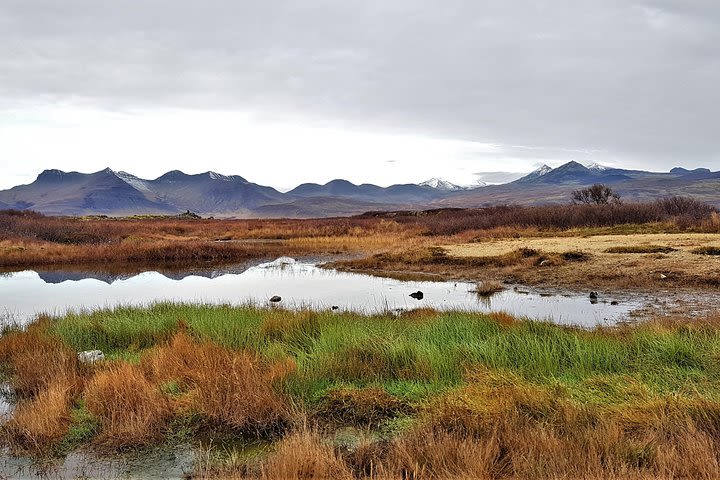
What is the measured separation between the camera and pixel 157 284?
24.3 meters

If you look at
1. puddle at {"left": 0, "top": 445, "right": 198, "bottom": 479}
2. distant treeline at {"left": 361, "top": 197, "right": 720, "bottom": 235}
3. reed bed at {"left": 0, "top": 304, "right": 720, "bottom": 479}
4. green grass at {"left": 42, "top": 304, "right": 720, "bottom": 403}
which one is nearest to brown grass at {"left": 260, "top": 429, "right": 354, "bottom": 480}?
reed bed at {"left": 0, "top": 304, "right": 720, "bottom": 479}

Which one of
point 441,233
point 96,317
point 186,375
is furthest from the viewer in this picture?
point 441,233

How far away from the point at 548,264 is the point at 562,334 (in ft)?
51.9

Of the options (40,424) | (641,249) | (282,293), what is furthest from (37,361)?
(641,249)

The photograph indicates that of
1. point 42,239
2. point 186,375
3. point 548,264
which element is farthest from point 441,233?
point 186,375

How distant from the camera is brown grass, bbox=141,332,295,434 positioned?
22.2 ft

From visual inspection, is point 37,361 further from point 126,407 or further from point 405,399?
point 405,399

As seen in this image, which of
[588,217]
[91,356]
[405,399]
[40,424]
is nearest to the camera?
[40,424]

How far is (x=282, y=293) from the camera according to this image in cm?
2055

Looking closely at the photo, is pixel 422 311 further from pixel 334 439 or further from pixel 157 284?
pixel 157 284

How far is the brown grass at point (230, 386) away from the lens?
678cm

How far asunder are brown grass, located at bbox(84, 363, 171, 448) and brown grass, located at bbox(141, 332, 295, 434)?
422mm

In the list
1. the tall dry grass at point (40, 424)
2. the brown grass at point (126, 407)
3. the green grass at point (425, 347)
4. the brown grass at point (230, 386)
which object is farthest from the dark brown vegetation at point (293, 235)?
the tall dry grass at point (40, 424)

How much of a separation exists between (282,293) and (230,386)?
1350cm
